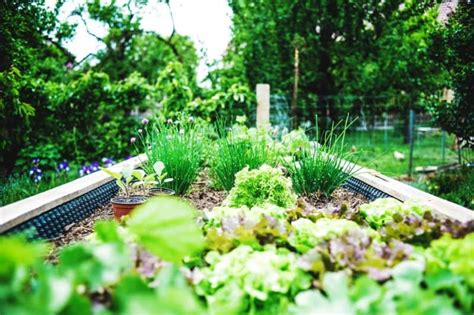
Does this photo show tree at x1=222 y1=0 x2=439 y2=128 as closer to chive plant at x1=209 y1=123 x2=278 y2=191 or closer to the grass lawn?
the grass lawn

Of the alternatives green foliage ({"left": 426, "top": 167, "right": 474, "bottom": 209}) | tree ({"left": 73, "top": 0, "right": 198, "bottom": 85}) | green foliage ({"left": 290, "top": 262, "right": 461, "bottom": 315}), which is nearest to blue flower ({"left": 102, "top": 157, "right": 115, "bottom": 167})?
tree ({"left": 73, "top": 0, "right": 198, "bottom": 85})

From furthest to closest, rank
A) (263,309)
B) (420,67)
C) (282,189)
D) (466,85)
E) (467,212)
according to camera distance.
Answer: (420,67) < (466,85) < (282,189) < (467,212) < (263,309)

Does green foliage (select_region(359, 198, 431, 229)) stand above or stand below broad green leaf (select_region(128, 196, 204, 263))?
below

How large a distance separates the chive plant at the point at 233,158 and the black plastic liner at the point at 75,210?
2.32ft

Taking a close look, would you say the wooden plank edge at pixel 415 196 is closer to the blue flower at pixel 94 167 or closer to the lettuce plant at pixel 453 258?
the lettuce plant at pixel 453 258

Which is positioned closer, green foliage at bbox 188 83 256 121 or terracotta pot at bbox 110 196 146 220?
terracotta pot at bbox 110 196 146 220

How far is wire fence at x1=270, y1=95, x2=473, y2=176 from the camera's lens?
8.86 meters

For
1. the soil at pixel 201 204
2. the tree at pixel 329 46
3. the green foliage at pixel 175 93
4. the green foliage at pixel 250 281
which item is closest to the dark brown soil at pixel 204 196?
the soil at pixel 201 204

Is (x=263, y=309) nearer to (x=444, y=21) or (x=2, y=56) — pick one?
(x=2, y=56)

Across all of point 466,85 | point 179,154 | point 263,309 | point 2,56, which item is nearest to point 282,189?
point 179,154

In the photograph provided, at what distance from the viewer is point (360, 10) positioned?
28.6 ft

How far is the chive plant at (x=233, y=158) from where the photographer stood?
3000 millimetres

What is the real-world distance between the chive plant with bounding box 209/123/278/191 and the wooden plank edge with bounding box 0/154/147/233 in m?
0.81

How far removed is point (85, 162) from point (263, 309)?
5.48m
